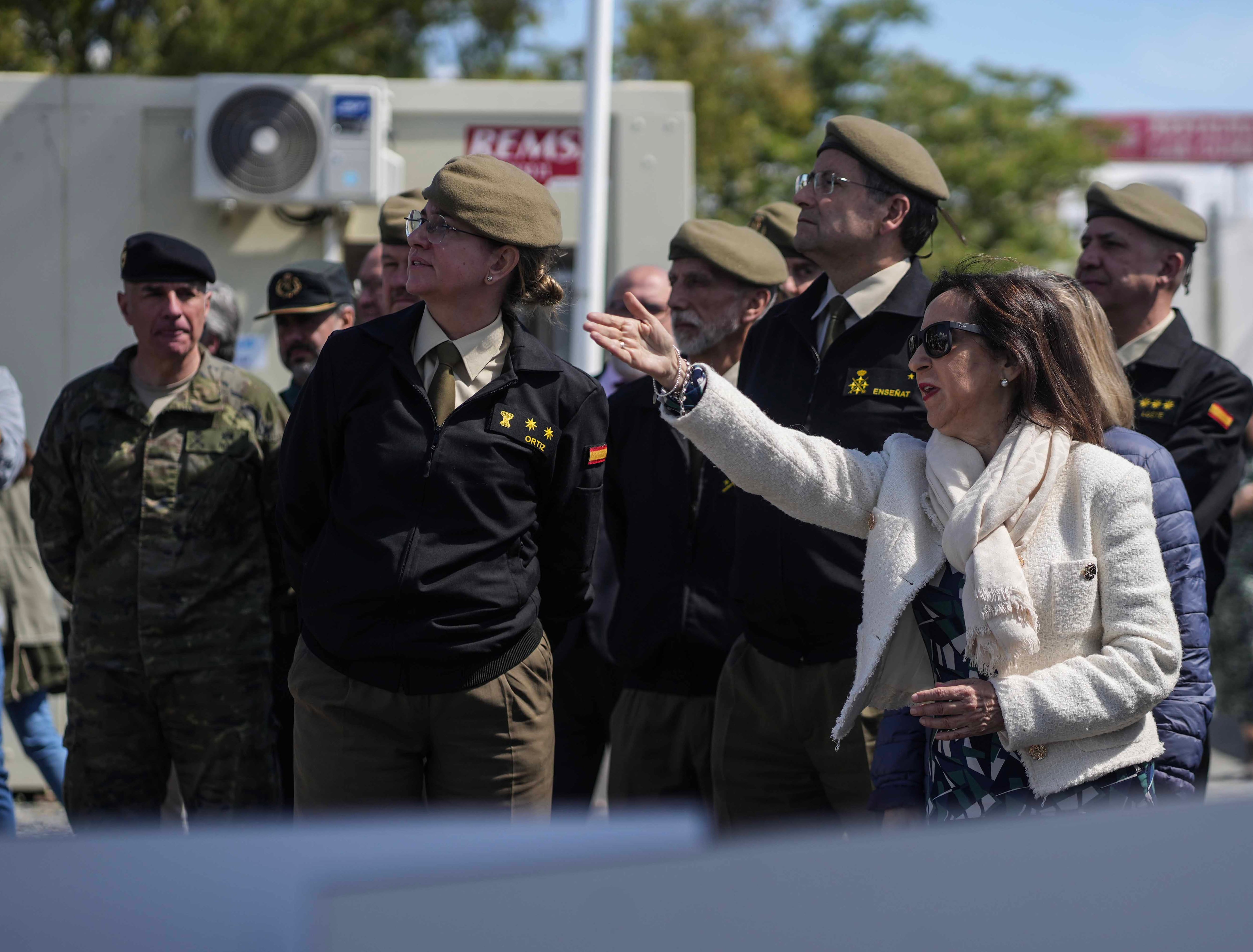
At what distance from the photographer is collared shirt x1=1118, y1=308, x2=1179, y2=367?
13.4 feet

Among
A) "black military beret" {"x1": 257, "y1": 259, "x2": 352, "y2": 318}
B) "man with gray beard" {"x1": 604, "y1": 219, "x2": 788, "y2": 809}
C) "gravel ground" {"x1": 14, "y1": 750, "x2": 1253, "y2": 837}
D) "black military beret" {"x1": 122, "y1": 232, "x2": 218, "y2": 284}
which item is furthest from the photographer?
"gravel ground" {"x1": 14, "y1": 750, "x2": 1253, "y2": 837}

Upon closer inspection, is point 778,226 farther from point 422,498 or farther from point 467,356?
point 422,498

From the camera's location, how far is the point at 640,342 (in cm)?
273

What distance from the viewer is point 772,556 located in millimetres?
3438

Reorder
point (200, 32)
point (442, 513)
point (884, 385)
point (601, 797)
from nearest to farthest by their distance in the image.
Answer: point (442, 513) → point (884, 385) → point (601, 797) → point (200, 32)

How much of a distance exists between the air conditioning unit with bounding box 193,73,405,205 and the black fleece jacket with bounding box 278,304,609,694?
3771 mm

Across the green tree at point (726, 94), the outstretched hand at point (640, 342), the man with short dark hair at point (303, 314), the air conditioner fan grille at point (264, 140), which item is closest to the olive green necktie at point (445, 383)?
the outstretched hand at point (640, 342)

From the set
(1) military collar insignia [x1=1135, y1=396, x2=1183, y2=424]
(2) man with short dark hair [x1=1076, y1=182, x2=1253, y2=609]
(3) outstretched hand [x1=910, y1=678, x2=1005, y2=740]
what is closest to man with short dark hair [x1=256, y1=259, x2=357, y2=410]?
(2) man with short dark hair [x1=1076, y1=182, x2=1253, y2=609]

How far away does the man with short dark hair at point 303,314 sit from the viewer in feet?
16.0

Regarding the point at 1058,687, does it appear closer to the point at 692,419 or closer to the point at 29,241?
the point at 692,419

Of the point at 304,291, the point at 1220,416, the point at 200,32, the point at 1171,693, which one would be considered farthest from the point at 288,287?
the point at 200,32

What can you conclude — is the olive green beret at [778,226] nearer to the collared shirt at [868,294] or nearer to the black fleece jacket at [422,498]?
the collared shirt at [868,294]

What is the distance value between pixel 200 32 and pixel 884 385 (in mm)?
11717

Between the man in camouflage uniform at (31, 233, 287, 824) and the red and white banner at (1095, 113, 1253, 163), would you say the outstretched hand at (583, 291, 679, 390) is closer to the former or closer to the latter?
the man in camouflage uniform at (31, 233, 287, 824)
